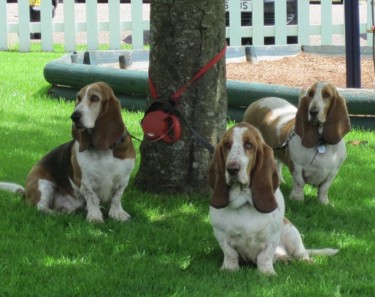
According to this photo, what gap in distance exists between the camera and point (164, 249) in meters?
6.51

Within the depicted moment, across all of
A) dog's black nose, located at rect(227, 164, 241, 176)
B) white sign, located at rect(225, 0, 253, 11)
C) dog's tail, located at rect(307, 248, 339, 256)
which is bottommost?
dog's tail, located at rect(307, 248, 339, 256)

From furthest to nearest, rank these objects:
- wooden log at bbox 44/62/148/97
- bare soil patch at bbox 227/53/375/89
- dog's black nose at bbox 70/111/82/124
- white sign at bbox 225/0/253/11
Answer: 1. white sign at bbox 225/0/253/11
2. bare soil patch at bbox 227/53/375/89
3. wooden log at bbox 44/62/148/97
4. dog's black nose at bbox 70/111/82/124

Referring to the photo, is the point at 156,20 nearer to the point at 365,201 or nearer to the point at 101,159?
the point at 101,159

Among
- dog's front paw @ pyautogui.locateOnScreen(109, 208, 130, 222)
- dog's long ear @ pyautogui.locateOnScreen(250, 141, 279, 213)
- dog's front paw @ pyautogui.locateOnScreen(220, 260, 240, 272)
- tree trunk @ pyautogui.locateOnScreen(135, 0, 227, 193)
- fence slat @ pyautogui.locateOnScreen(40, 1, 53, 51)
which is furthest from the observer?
fence slat @ pyautogui.locateOnScreen(40, 1, 53, 51)

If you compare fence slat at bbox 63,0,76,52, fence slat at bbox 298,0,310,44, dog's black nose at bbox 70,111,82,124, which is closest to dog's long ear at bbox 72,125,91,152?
dog's black nose at bbox 70,111,82,124

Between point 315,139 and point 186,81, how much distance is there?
1153mm

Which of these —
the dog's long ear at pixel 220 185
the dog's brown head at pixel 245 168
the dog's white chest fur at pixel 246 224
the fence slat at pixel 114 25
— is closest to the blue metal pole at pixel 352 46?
the fence slat at pixel 114 25

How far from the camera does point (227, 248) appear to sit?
5.92 meters

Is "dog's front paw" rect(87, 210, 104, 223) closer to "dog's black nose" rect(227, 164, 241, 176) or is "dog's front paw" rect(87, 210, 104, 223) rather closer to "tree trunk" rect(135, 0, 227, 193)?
"tree trunk" rect(135, 0, 227, 193)

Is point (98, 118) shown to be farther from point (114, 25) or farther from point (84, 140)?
point (114, 25)

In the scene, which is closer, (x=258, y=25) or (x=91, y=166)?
(x=91, y=166)

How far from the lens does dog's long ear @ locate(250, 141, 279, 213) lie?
5.68 meters

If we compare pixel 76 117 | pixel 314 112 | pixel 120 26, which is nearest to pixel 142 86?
pixel 314 112

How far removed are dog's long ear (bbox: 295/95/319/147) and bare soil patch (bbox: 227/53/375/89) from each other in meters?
4.76
